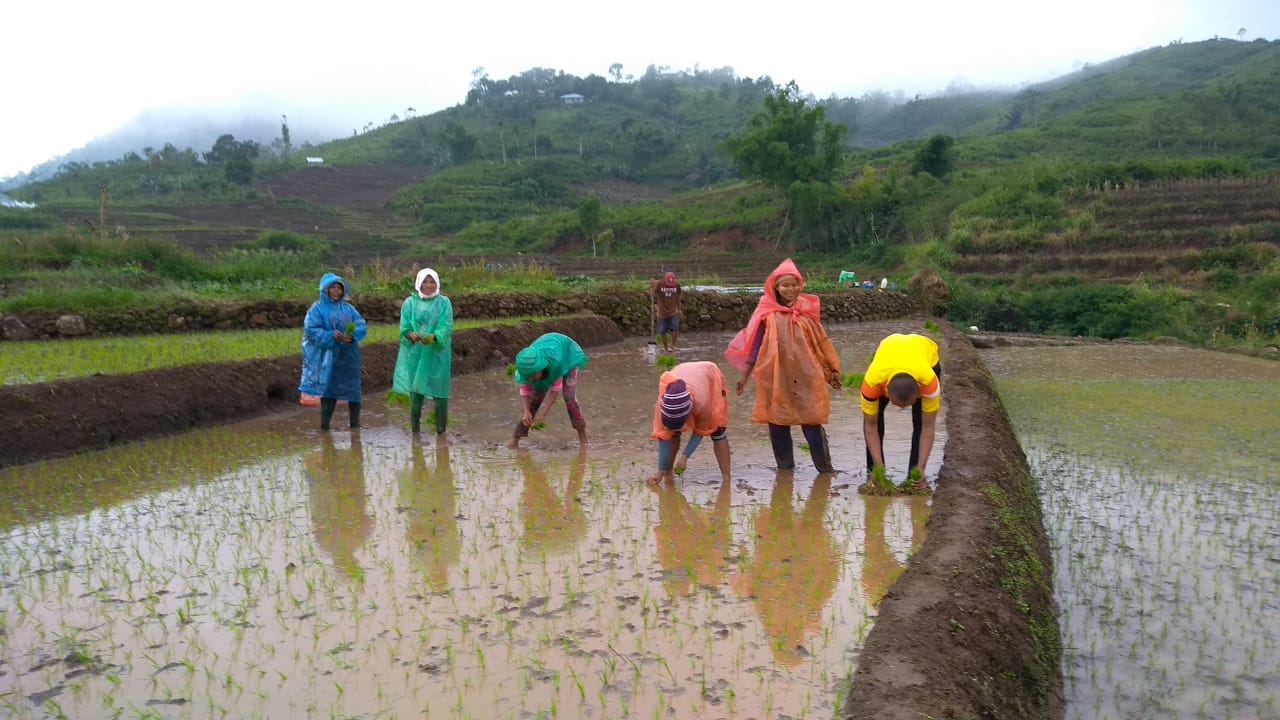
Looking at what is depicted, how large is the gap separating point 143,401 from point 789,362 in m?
5.85

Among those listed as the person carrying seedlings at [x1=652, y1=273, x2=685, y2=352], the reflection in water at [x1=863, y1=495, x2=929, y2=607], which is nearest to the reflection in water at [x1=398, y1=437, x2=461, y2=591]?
the reflection in water at [x1=863, y1=495, x2=929, y2=607]

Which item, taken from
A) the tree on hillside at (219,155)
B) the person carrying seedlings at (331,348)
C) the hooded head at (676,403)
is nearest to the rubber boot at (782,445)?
the hooded head at (676,403)

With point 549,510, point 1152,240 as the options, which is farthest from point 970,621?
point 1152,240

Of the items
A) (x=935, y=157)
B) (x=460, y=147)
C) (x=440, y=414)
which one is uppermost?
(x=460, y=147)

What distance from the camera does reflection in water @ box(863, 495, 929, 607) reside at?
169 inches

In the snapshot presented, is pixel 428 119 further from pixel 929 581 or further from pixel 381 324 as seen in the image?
pixel 929 581

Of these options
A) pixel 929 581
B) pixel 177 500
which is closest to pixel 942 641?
pixel 929 581

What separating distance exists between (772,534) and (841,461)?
2.22 meters

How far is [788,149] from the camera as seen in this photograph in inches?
1885

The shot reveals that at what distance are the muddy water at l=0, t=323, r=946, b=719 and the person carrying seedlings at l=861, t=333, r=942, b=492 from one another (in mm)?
358

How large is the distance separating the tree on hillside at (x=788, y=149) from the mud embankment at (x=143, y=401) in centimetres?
3970

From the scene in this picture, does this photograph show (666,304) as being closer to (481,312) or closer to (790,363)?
(481,312)

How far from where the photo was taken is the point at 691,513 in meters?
5.60

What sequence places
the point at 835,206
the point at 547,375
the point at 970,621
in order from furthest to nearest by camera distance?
the point at 835,206, the point at 547,375, the point at 970,621
